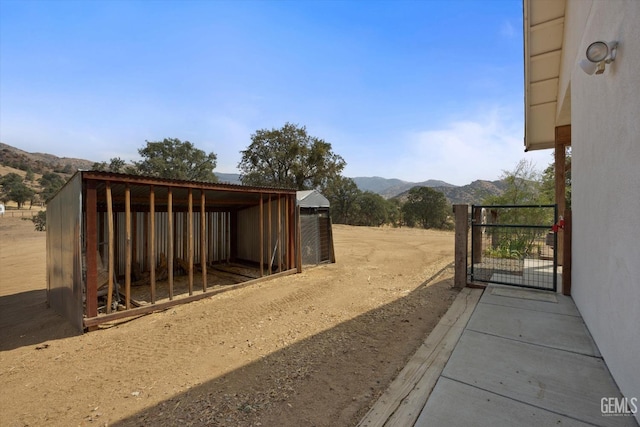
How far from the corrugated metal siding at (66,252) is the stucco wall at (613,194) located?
20.4 ft

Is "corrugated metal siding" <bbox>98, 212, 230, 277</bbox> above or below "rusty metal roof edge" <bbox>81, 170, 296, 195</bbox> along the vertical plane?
below

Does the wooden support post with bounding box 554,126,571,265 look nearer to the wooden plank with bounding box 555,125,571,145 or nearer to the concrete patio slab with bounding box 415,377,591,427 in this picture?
the wooden plank with bounding box 555,125,571,145

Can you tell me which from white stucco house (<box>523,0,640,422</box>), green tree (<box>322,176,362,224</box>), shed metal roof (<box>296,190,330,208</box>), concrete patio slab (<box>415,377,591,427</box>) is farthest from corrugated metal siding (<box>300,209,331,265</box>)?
green tree (<box>322,176,362,224</box>)

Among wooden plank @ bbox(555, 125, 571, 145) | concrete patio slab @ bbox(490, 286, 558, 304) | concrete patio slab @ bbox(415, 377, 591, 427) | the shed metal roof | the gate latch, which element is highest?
wooden plank @ bbox(555, 125, 571, 145)

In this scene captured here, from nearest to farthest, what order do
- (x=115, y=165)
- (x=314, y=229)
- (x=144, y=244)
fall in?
1. (x=144, y=244)
2. (x=314, y=229)
3. (x=115, y=165)

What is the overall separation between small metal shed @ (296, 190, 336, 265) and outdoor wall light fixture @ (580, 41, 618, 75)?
22.0 feet

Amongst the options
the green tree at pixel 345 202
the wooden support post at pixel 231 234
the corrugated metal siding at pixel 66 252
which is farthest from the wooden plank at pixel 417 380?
the green tree at pixel 345 202

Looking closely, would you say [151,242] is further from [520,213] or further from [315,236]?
[520,213]

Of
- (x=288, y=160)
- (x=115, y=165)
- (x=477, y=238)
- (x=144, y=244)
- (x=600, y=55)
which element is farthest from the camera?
(x=115, y=165)

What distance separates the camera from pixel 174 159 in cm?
3000

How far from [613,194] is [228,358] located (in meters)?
4.16

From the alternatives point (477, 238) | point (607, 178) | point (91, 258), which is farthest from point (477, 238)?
point (91, 258)

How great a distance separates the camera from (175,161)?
97.8 ft

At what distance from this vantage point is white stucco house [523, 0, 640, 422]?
6.26 ft
